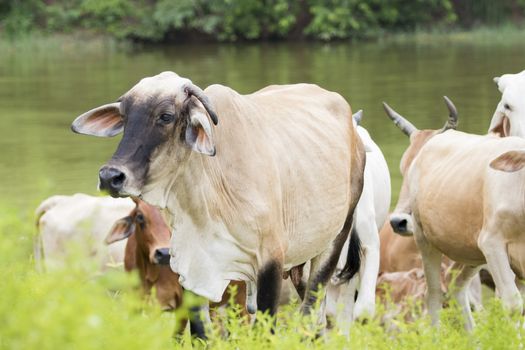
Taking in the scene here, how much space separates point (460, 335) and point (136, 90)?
1.50m

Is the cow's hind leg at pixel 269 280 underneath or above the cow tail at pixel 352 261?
above

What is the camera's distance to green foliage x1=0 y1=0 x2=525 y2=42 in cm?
3469

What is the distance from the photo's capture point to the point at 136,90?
174 inches

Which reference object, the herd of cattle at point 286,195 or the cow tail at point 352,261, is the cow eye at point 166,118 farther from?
the cow tail at point 352,261

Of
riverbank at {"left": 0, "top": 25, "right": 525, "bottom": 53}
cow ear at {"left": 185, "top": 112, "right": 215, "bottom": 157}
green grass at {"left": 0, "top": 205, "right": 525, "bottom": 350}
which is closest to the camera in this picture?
green grass at {"left": 0, "top": 205, "right": 525, "bottom": 350}

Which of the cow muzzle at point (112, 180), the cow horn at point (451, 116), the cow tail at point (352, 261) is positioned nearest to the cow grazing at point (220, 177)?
the cow muzzle at point (112, 180)

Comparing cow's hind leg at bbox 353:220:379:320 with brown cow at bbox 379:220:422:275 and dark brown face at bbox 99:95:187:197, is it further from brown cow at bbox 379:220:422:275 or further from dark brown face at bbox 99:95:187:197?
dark brown face at bbox 99:95:187:197

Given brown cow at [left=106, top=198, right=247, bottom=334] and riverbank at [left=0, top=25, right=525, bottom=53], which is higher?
brown cow at [left=106, top=198, right=247, bottom=334]

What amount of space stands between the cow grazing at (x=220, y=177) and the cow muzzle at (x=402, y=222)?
71.5 inches

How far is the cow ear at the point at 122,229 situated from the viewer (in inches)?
Result: 250

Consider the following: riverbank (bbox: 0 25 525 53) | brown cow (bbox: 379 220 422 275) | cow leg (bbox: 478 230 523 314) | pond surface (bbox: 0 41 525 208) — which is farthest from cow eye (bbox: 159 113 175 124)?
riverbank (bbox: 0 25 525 53)

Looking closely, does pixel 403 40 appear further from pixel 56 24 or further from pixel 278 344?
pixel 278 344

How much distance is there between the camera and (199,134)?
434 centimetres

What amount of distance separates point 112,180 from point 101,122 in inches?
20.5
